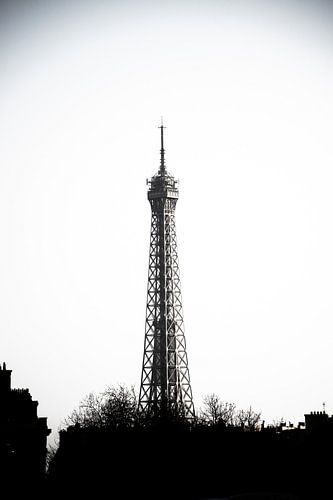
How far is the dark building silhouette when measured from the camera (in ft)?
222

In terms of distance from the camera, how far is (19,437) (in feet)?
243

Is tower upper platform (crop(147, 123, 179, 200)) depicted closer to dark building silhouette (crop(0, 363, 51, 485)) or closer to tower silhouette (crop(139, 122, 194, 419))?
tower silhouette (crop(139, 122, 194, 419))

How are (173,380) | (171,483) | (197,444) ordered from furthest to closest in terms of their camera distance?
1. (173,380)
2. (197,444)
3. (171,483)

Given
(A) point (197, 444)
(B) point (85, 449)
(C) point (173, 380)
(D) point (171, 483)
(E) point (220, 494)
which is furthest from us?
(C) point (173, 380)

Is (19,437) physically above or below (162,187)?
below

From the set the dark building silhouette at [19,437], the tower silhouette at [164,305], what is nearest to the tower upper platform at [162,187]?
the tower silhouette at [164,305]

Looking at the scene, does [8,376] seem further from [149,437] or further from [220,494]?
[220,494]

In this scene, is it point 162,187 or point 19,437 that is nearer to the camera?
point 19,437

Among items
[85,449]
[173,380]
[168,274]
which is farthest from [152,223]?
[85,449]

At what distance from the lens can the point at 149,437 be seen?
60406 mm

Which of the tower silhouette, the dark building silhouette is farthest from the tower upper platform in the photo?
the dark building silhouette

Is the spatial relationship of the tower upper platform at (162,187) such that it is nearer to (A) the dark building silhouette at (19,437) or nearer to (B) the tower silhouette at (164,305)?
(B) the tower silhouette at (164,305)

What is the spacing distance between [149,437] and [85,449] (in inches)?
169

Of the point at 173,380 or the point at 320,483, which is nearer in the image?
the point at 320,483
